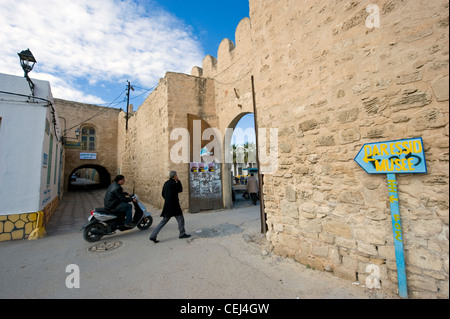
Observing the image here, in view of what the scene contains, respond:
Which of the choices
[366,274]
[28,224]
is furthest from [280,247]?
[28,224]

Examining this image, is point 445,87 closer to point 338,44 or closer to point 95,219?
point 338,44

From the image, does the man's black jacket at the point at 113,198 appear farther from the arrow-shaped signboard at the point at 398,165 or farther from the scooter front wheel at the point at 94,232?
the arrow-shaped signboard at the point at 398,165

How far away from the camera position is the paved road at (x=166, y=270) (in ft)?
7.87

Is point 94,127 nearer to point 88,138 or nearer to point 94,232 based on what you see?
point 88,138

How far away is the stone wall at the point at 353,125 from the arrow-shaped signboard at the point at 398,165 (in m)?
0.07

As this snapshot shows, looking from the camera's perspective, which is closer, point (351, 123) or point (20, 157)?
point (351, 123)

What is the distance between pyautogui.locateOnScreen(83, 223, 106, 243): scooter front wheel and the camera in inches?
167

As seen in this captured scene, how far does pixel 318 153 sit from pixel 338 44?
4.99 feet

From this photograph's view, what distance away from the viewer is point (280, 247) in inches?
134

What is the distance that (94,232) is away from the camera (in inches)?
170

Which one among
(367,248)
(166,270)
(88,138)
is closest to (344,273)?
(367,248)

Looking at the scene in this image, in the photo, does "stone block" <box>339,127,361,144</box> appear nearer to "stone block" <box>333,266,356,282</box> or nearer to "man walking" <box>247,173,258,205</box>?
"stone block" <box>333,266,356,282</box>

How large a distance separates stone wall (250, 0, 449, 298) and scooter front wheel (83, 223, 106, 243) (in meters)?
3.63

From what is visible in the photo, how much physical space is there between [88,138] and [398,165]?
20781mm
